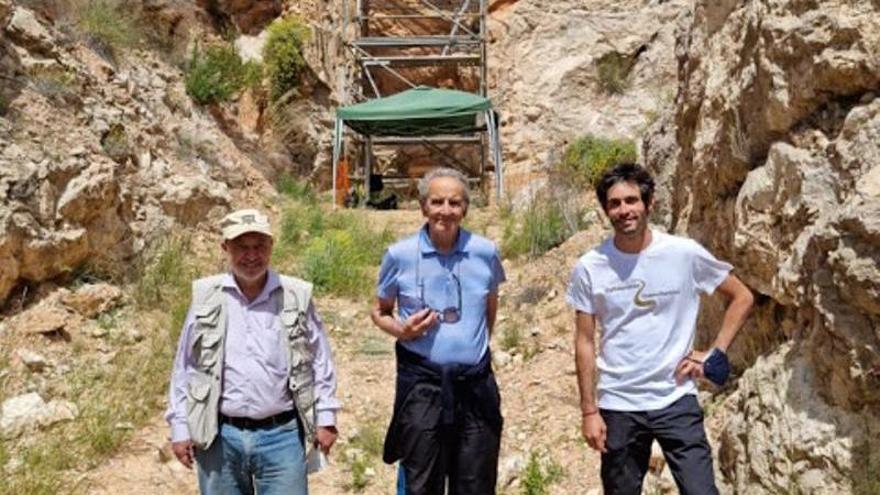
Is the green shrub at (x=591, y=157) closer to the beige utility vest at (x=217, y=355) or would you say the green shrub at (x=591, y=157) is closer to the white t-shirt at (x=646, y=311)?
the white t-shirt at (x=646, y=311)

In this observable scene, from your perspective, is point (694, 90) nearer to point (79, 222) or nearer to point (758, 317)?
point (758, 317)

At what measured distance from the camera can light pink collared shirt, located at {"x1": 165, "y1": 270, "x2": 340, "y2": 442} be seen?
2637 millimetres

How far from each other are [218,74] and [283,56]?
5.39 ft

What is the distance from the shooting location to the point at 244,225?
8.56 feet

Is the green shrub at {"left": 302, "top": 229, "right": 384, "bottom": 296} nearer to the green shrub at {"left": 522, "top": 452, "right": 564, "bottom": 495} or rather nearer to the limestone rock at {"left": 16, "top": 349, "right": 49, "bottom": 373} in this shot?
the limestone rock at {"left": 16, "top": 349, "right": 49, "bottom": 373}

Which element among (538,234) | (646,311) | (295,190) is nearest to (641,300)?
(646,311)

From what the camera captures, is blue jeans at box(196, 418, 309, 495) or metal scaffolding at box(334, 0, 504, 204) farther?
metal scaffolding at box(334, 0, 504, 204)

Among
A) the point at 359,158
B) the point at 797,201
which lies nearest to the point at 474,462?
the point at 797,201

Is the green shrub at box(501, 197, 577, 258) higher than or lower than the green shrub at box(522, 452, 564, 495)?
higher

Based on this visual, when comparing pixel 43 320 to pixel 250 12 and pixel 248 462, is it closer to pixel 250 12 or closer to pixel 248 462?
pixel 248 462

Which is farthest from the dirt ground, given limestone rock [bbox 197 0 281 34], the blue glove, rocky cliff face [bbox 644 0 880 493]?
limestone rock [bbox 197 0 281 34]

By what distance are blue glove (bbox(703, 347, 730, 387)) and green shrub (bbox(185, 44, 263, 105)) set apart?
9.58 m

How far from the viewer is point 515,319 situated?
676 cm

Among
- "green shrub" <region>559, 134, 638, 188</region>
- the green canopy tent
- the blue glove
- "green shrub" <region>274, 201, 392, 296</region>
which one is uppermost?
the green canopy tent
